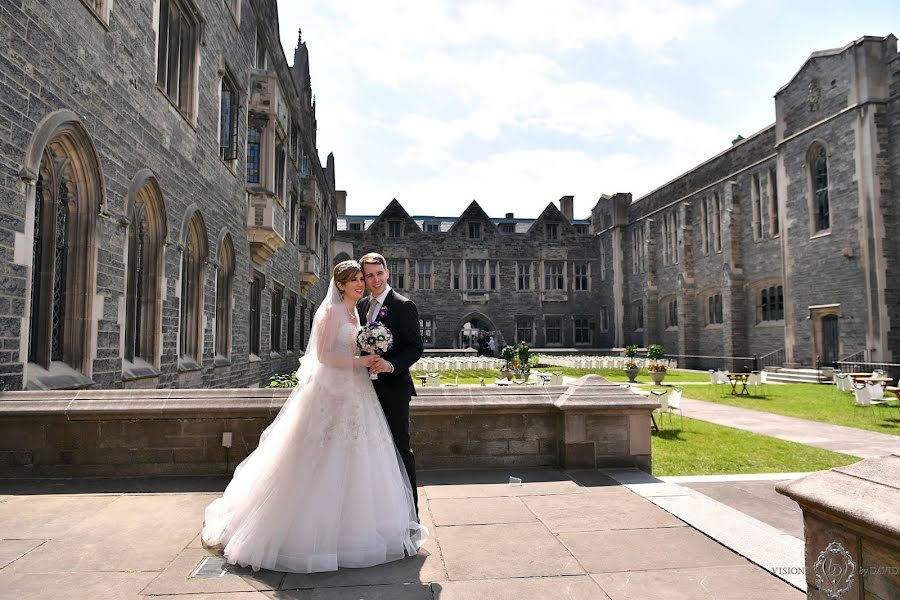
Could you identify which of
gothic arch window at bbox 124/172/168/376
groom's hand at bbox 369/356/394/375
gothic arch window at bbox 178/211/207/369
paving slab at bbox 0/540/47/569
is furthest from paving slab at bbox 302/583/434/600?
gothic arch window at bbox 178/211/207/369

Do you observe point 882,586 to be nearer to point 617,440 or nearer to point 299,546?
point 299,546

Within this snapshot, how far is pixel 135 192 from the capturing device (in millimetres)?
8102

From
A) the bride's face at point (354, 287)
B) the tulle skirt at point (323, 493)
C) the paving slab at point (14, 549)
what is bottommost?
the paving slab at point (14, 549)

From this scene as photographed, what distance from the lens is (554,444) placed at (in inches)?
241

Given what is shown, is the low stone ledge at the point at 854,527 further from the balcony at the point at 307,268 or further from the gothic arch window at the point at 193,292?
the balcony at the point at 307,268

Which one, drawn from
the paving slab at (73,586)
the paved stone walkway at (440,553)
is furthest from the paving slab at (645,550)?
the paving slab at (73,586)

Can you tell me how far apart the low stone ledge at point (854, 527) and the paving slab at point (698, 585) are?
0.75 m

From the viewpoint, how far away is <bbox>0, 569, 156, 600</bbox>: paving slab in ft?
9.54

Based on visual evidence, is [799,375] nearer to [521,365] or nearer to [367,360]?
[521,365]

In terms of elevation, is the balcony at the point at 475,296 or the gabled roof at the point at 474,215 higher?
the gabled roof at the point at 474,215

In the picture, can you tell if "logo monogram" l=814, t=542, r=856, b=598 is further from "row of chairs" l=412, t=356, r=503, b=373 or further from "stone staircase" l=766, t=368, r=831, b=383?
"stone staircase" l=766, t=368, r=831, b=383

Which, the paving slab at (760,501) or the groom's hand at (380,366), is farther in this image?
the paving slab at (760,501)

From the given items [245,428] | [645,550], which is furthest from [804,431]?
[245,428]

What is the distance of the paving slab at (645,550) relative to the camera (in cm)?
342
